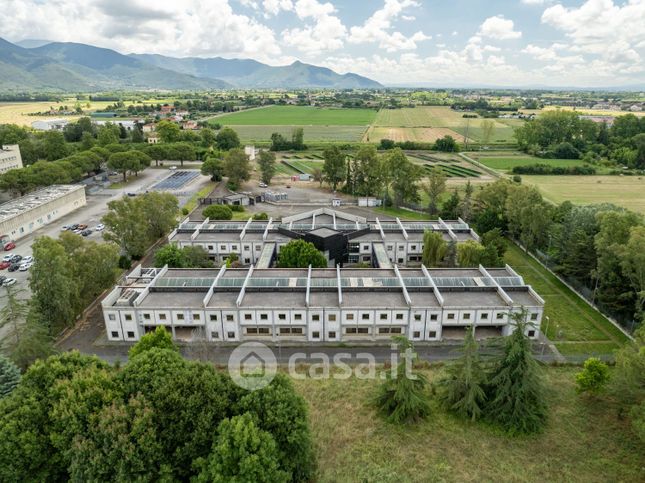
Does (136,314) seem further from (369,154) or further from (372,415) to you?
(369,154)

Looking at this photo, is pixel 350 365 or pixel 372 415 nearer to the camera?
pixel 372 415

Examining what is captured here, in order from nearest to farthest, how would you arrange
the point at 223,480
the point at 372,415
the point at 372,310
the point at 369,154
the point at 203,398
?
the point at 223,480 → the point at 203,398 → the point at 372,415 → the point at 372,310 → the point at 369,154

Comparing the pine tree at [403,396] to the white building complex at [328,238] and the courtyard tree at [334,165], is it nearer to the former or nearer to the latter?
the white building complex at [328,238]

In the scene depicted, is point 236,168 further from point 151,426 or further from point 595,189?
point 595,189

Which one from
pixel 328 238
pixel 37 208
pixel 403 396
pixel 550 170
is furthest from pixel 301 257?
pixel 550 170

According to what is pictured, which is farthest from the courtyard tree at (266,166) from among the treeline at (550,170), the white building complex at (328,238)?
the treeline at (550,170)

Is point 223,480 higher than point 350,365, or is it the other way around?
point 223,480

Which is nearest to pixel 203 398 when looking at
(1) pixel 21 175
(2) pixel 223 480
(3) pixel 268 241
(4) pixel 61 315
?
(2) pixel 223 480
